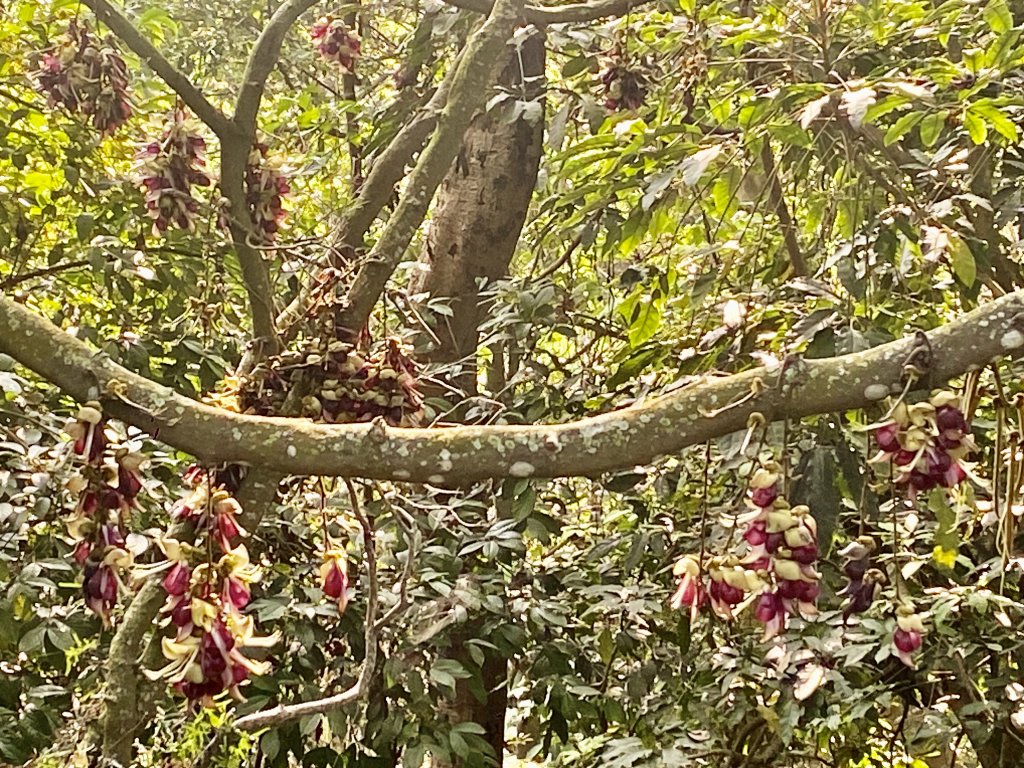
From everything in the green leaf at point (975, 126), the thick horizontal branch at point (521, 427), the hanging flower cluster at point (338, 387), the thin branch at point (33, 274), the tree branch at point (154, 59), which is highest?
the tree branch at point (154, 59)

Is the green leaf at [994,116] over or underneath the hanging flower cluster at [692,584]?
over

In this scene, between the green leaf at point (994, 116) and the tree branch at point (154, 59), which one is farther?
the tree branch at point (154, 59)

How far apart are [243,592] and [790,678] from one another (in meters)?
1.16

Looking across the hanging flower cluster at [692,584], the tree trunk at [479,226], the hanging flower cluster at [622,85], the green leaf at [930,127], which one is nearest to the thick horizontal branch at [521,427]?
the hanging flower cluster at [692,584]

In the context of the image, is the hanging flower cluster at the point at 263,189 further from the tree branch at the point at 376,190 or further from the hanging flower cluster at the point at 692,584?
the hanging flower cluster at the point at 692,584

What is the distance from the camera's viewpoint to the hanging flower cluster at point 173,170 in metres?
1.59

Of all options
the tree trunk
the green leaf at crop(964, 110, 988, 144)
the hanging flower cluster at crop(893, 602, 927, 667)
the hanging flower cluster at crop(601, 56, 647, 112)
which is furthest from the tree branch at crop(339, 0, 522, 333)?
the hanging flower cluster at crop(893, 602, 927, 667)

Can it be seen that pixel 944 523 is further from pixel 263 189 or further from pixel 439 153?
pixel 263 189

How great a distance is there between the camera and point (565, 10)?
5.53 ft

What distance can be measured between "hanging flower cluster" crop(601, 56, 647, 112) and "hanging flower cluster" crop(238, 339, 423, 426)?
2.38 ft

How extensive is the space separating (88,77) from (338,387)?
0.78 m

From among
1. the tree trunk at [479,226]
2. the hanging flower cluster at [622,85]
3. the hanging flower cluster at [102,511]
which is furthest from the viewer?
the tree trunk at [479,226]

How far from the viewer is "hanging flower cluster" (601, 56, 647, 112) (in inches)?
72.7

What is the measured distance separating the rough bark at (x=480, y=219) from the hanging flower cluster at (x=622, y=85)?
22.2 inches
